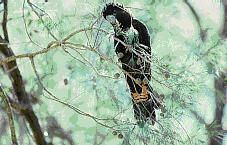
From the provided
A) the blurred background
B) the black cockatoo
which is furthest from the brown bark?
the black cockatoo

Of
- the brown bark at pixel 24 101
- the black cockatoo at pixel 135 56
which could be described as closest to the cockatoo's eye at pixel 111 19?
the black cockatoo at pixel 135 56

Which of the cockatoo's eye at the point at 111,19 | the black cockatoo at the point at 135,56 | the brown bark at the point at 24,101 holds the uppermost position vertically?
the cockatoo's eye at the point at 111,19

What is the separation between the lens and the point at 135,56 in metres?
1.38

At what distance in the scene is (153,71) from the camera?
1.40 metres

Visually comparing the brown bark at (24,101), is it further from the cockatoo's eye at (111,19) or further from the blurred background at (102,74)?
the cockatoo's eye at (111,19)

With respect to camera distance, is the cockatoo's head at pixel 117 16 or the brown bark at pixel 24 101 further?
the brown bark at pixel 24 101

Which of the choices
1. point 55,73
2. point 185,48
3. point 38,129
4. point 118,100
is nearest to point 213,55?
point 185,48

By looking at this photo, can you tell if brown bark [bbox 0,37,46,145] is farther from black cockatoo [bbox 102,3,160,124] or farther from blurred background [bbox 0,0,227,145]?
black cockatoo [bbox 102,3,160,124]

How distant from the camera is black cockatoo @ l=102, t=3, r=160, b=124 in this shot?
1.36m

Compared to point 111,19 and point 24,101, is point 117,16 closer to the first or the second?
point 111,19

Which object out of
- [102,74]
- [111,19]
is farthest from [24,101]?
[111,19]

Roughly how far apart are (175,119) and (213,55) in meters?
0.46

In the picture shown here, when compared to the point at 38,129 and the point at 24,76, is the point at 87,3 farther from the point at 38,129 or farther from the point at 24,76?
the point at 24,76

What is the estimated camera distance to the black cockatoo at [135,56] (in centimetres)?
136
